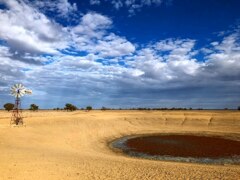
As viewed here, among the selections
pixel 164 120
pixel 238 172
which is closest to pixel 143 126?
pixel 164 120

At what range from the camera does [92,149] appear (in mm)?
37562

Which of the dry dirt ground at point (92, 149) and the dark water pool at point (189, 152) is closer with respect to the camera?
the dry dirt ground at point (92, 149)

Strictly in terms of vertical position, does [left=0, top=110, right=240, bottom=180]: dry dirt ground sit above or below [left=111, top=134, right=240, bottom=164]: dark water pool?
above

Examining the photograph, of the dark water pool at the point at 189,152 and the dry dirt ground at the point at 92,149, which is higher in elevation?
the dry dirt ground at the point at 92,149

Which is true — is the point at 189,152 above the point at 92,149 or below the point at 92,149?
below

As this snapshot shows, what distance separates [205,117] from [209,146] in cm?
3405

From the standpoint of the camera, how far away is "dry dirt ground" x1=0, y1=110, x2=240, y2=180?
60.3 ft

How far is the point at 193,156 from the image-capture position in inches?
1373

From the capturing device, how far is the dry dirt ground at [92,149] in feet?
60.3

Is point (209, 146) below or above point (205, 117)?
below

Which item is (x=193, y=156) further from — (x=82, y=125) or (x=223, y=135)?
(x=82, y=125)

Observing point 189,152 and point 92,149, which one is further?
point 189,152

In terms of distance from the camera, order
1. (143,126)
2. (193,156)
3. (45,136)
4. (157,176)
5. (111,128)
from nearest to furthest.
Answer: (157,176) < (193,156) < (45,136) < (111,128) < (143,126)

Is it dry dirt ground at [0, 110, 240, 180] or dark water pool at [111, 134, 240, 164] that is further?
dark water pool at [111, 134, 240, 164]
